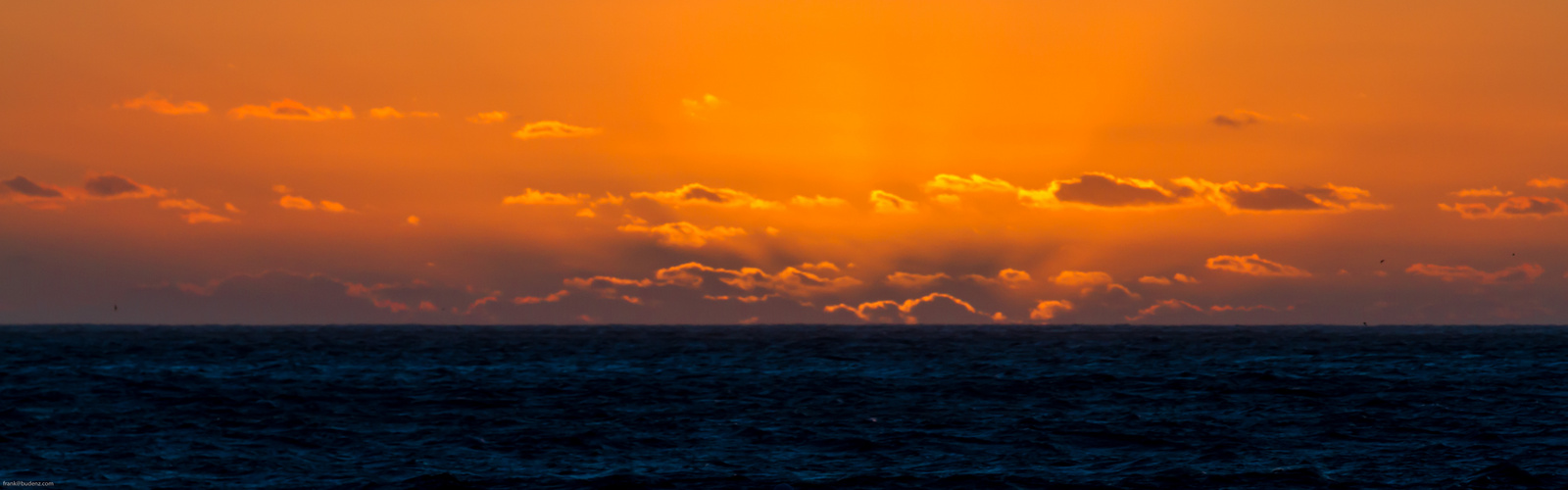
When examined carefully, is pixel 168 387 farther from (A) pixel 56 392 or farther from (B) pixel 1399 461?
(B) pixel 1399 461

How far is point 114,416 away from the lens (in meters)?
55.2

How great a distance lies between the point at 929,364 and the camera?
90938mm

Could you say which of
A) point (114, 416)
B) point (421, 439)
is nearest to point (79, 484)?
point (421, 439)

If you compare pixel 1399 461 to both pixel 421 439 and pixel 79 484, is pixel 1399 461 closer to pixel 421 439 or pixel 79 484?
pixel 421 439

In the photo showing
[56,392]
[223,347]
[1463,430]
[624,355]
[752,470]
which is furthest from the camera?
[223,347]

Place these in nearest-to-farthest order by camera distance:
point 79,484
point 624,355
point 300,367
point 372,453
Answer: point 79,484 → point 372,453 → point 300,367 → point 624,355

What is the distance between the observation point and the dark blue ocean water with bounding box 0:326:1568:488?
40125 millimetres

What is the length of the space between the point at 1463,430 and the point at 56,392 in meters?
69.4

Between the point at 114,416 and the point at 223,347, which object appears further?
the point at 223,347

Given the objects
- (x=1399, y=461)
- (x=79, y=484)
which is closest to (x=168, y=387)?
(x=79, y=484)

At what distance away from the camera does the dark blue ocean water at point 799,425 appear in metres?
40.1

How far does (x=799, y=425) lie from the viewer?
52.4 metres

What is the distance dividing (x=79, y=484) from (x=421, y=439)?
13.7 meters

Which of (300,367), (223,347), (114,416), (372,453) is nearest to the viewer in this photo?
(372,453)
